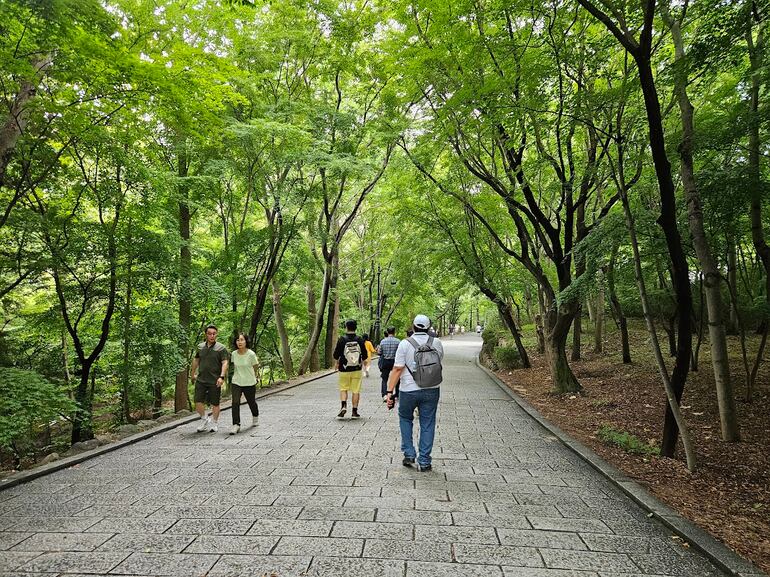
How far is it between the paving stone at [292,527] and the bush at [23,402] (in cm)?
386

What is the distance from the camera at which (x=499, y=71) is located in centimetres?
765

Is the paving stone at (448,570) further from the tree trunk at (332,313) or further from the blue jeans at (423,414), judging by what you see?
the tree trunk at (332,313)

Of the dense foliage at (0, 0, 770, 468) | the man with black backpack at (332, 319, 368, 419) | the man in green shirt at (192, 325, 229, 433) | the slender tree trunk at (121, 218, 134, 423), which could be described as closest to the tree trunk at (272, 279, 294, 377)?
the dense foliage at (0, 0, 770, 468)

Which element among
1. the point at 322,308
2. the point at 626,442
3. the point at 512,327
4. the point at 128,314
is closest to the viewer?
the point at 626,442

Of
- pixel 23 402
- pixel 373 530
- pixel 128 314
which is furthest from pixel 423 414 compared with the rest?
pixel 128 314

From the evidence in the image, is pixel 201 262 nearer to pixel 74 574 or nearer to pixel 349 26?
pixel 349 26

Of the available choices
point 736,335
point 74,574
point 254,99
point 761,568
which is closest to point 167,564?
point 74,574

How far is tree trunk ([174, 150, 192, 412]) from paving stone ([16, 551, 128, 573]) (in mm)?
7194

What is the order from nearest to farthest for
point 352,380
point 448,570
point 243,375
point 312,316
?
point 448,570 → point 243,375 → point 352,380 → point 312,316

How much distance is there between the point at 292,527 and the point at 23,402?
458 centimetres

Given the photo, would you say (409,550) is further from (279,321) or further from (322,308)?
(279,321)

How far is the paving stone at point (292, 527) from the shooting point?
11.0 feet

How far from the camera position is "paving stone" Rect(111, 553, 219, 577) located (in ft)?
9.28

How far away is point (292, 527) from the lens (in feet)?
11.4
